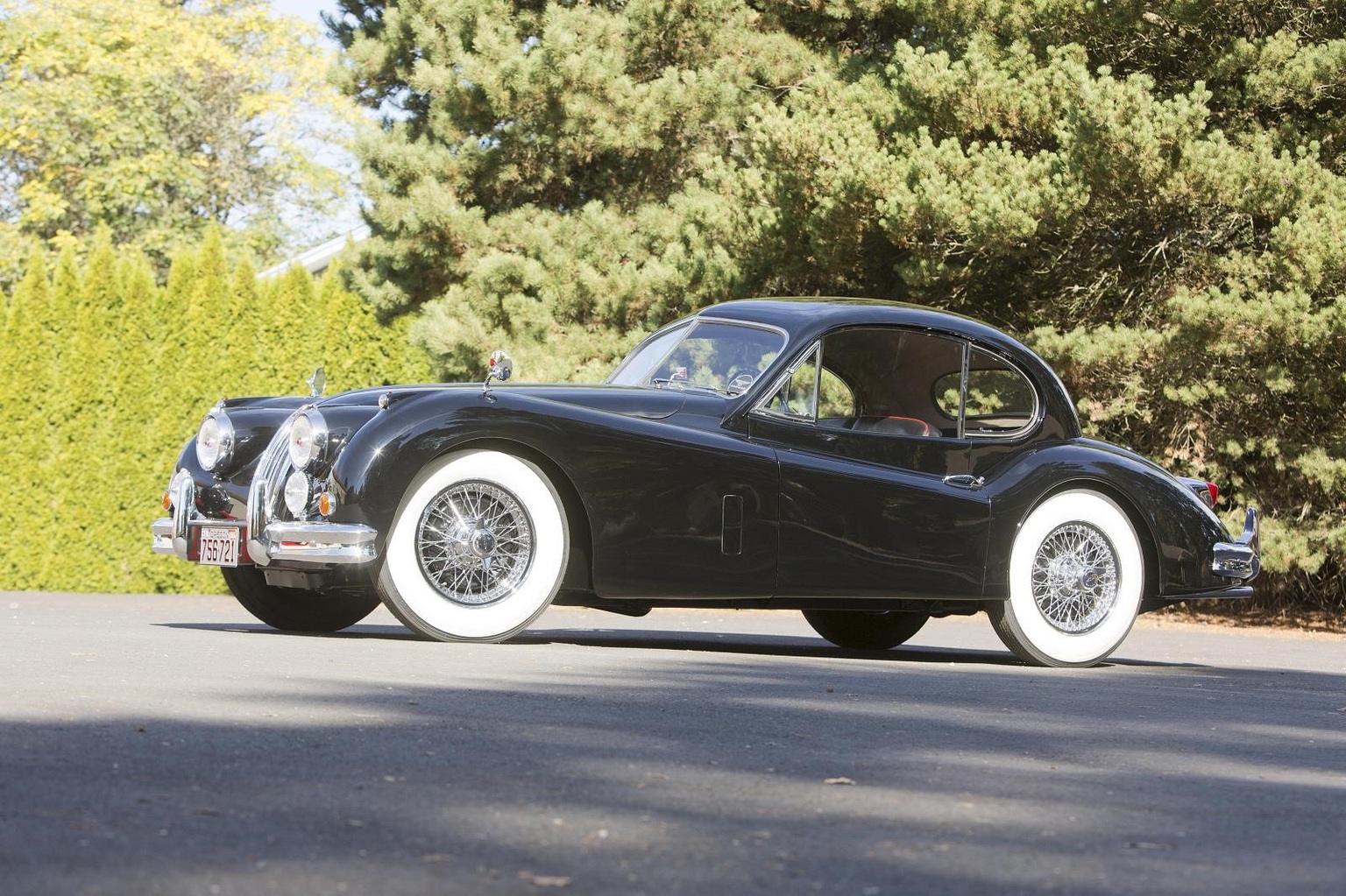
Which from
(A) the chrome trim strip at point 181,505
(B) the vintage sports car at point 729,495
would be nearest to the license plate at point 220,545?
(B) the vintage sports car at point 729,495

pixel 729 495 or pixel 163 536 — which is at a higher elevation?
pixel 729 495

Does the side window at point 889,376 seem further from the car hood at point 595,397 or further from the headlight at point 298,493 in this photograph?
the headlight at point 298,493

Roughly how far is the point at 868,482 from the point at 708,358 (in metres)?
1.12

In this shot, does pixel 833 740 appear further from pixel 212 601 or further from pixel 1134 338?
pixel 212 601

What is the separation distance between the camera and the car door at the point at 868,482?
8.10m

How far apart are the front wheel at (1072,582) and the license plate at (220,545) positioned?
3.85m

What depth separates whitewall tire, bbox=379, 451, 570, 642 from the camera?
754 centimetres

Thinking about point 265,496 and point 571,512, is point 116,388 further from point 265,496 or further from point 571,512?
point 571,512

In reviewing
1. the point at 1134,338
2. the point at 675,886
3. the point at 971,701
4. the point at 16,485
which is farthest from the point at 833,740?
the point at 16,485

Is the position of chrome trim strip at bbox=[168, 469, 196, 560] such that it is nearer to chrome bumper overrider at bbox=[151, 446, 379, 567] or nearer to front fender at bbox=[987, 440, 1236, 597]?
chrome bumper overrider at bbox=[151, 446, 379, 567]

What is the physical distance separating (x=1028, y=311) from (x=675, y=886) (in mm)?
14084

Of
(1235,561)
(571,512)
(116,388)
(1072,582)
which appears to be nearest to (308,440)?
(571,512)

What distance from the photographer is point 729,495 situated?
793 cm

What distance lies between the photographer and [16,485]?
1731 cm
